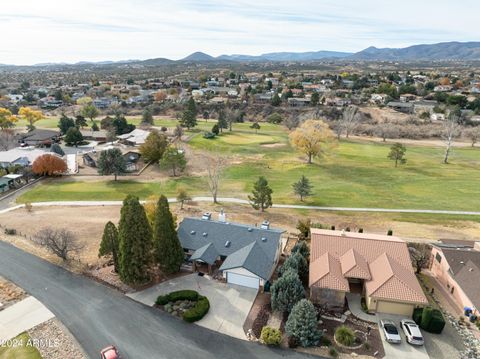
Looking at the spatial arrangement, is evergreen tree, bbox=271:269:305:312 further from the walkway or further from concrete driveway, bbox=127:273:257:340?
the walkway

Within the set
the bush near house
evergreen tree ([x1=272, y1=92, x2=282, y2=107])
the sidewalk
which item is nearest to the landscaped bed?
the sidewalk

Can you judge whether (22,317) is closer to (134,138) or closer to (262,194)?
(262,194)

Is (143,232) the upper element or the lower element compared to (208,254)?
upper

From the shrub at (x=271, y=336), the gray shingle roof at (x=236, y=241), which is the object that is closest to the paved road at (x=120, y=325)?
the shrub at (x=271, y=336)

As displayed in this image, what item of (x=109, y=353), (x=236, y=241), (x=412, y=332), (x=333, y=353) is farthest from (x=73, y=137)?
(x=412, y=332)

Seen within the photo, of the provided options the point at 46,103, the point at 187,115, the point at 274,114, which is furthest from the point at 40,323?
the point at 46,103

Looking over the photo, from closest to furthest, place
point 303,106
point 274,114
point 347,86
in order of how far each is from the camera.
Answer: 1. point 274,114
2. point 303,106
3. point 347,86

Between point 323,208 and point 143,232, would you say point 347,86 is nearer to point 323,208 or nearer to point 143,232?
point 323,208
